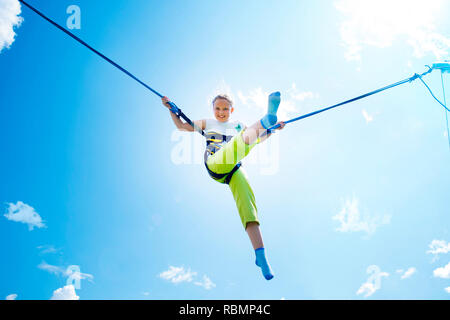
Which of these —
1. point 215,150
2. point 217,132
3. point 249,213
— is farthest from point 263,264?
point 217,132

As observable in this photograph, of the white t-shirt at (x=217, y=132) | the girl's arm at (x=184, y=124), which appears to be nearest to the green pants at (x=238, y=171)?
the white t-shirt at (x=217, y=132)

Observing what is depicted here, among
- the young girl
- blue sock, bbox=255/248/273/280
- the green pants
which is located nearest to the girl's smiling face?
the young girl

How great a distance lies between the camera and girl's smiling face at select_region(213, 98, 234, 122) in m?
3.67

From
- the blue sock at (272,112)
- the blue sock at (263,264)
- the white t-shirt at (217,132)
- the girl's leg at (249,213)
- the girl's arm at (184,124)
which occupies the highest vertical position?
the girl's arm at (184,124)

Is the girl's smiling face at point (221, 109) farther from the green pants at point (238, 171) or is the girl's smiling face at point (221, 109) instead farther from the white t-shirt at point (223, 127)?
the green pants at point (238, 171)

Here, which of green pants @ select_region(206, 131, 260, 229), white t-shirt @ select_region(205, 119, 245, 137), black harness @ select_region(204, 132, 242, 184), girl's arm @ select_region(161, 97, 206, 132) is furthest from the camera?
girl's arm @ select_region(161, 97, 206, 132)

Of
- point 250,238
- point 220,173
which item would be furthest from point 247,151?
point 250,238

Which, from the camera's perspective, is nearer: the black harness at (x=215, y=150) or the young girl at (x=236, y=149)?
the young girl at (x=236, y=149)

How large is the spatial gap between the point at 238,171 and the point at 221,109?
91 cm

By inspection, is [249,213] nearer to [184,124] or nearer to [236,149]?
[236,149]

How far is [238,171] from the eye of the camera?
3.23m

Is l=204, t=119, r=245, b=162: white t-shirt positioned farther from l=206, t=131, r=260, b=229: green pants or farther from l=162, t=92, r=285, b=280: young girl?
l=206, t=131, r=260, b=229: green pants

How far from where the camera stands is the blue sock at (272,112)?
8.11 ft
